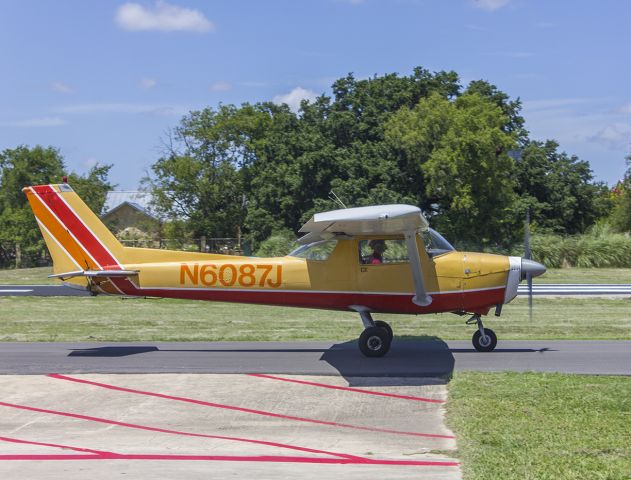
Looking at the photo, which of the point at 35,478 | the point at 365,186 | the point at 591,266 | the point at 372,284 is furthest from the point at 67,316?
the point at 591,266

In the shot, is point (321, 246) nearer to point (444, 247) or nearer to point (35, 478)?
point (444, 247)

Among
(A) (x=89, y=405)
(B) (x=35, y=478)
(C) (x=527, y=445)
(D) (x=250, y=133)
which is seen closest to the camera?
(B) (x=35, y=478)

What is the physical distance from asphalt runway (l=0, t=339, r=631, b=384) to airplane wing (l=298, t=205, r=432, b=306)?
1.43m

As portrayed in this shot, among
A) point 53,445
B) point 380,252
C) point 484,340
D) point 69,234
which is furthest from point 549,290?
point 53,445

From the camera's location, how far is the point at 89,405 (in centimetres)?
1087

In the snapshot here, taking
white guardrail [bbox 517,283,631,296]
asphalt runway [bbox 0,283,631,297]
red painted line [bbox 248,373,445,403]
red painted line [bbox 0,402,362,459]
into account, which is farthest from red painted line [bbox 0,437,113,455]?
white guardrail [bbox 517,283,631,296]

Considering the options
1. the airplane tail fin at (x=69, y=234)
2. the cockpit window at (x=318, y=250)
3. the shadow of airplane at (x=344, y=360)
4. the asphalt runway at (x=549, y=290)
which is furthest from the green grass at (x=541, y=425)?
the asphalt runway at (x=549, y=290)

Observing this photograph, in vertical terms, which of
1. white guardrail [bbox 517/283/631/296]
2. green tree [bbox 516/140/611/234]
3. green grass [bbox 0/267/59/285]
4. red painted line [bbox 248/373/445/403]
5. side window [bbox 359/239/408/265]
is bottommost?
red painted line [bbox 248/373/445/403]

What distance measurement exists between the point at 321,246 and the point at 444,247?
2135 mm

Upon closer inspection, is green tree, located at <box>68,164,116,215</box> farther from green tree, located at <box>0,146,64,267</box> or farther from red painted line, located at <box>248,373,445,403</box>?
red painted line, located at <box>248,373,445,403</box>

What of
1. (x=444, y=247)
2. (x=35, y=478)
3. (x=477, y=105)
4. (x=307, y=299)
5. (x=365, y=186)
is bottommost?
(x=35, y=478)

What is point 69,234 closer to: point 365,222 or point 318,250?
point 318,250

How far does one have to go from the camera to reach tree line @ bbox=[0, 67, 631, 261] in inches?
1721

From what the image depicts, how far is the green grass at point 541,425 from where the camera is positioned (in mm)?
7531
